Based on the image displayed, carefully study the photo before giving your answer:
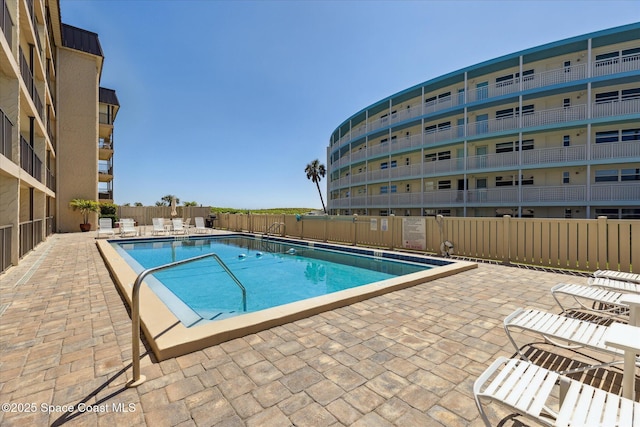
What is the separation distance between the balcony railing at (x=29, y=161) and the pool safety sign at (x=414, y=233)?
1277 centimetres

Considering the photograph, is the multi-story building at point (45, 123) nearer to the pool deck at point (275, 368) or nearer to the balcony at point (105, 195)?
the balcony at point (105, 195)

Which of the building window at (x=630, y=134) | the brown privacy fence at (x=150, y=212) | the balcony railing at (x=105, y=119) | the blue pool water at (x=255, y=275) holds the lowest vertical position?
the blue pool water at (x=255, y=275)

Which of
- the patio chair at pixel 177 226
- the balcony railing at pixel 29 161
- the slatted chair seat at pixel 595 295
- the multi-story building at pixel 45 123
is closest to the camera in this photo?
the slatted chair seat at pixel 595 295

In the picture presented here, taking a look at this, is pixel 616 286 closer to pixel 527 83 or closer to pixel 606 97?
pixel 527 83

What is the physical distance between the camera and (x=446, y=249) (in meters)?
9.38

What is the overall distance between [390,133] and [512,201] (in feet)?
38.2

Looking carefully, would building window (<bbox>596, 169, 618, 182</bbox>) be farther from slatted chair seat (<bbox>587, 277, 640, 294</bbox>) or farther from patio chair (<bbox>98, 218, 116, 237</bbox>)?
patio chair (<bbox>98, 218, 116, 237</bbox>)

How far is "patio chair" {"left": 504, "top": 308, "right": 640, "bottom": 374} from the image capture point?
2.41 meters

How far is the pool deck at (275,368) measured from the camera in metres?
2.12

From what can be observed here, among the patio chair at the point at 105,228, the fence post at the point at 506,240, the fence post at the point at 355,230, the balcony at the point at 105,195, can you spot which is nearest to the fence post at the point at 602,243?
the fence post at the point at 506,240

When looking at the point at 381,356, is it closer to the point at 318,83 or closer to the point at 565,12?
the point at 565,12

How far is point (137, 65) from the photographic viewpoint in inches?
748

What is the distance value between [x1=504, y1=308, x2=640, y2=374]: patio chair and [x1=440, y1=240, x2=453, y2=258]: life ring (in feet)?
20.5

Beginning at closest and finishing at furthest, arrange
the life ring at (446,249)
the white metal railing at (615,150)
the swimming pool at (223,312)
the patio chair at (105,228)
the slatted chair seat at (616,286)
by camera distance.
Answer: the swimming pool at (223,312) → the slatted chair seat at (616,286) → the life ring at (446,249) → the patio chair at (105,228) → the white metal railing at (615,150)
